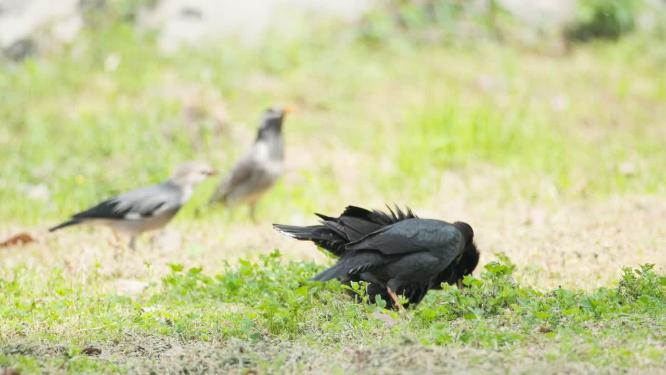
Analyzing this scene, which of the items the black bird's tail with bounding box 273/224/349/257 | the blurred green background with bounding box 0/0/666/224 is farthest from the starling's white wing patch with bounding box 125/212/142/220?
the black bird's tail with bounding box 273/224/349/257

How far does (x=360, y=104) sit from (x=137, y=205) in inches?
191

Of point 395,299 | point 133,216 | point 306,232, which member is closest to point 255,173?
point 133,216

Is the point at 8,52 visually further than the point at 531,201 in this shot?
Yes

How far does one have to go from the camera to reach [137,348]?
483 cm

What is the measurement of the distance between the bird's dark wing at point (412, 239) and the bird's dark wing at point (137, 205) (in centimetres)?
275

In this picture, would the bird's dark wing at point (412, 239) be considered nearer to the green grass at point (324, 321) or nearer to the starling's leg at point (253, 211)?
the green grass at point (324, 321)

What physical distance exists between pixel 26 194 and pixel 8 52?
328 cm

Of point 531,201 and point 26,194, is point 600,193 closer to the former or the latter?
point 531,201

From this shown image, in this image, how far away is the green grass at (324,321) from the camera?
451 cm

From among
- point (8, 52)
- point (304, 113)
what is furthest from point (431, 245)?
point (8, 52)

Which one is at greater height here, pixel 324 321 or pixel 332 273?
pixel 332 273

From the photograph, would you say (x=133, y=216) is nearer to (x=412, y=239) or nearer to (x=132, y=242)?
(x=132, y=242)

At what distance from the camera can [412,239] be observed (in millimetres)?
5719

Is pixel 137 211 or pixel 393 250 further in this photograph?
pixel 137 211
